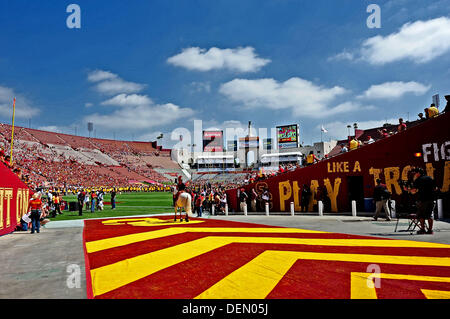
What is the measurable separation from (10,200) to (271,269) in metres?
11.3

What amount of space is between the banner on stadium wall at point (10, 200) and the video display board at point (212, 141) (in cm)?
8257

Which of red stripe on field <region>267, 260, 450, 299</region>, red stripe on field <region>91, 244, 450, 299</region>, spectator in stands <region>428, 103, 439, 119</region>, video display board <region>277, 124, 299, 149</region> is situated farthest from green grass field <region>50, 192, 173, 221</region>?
video display board <region>277, 124, 299, 149</region>

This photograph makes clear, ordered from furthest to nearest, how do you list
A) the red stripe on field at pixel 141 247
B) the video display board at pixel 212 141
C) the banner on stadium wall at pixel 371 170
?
the video display board at pixel 212 141
the banner on stadium wall at pixel 371 170
the red stripe on field at pixel 141 247

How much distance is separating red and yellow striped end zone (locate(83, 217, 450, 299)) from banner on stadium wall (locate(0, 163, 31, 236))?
504 cm

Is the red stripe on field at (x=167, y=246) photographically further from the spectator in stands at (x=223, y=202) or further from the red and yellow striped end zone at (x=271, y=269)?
the spectator in stands at (x=223, y=202)

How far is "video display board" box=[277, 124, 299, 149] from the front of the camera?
233ft

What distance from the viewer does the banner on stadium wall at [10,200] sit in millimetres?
10297

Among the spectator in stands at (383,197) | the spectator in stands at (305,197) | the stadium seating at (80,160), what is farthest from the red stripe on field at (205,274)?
the stadium seating at (80,160)

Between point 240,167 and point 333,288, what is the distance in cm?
9003

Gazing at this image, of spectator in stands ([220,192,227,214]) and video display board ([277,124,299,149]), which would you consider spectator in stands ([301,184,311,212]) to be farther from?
video display board ([277,124,299,149])
